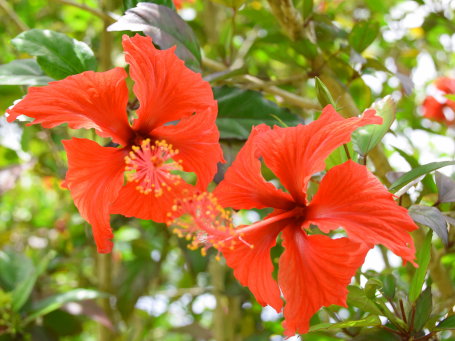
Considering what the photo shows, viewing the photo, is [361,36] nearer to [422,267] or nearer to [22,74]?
[422,267]

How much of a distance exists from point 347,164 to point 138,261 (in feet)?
5.13

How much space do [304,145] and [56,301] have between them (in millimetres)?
1052

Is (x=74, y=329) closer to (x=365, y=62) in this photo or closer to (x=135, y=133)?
(x=135, y=133)

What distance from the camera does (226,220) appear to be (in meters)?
0.78

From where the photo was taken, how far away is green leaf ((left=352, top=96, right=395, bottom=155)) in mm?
812

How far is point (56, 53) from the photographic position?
3.04ft

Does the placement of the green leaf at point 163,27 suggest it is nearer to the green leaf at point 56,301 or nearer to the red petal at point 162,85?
the red petal at point 162,85

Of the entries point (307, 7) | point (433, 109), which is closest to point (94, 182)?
point (307, 7)

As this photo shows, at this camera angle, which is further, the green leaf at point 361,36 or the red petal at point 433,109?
the red petal at point 433,109

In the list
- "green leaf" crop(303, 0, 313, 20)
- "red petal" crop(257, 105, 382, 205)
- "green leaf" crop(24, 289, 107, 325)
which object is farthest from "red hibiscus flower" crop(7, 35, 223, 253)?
"green leaf" crop(24, 289, 107, 325)

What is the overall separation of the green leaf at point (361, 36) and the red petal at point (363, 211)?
1.81 feet

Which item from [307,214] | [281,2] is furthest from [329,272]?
[281,2]

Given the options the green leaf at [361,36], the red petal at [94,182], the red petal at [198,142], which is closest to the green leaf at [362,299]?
A: the red petal at [198,142]

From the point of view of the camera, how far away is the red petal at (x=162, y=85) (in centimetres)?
76
